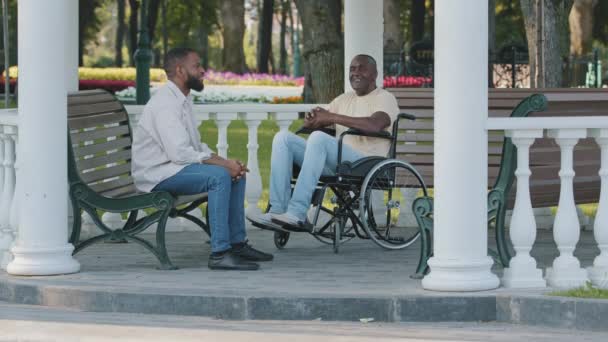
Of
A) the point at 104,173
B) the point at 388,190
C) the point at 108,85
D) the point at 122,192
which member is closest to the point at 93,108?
the point at 104,173

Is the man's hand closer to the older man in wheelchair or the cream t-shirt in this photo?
the older man in wheelchair

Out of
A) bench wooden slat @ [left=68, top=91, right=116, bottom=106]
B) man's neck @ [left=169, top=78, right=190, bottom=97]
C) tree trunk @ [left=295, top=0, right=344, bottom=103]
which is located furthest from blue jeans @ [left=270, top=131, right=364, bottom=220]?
tree trunk @ [left=295, top=0, right=344, bottom=103]

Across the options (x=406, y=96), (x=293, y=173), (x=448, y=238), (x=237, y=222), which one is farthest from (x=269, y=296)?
(x=406, y=96)

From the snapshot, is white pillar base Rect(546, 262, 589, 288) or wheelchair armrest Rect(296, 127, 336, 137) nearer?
white pillar base Rect(546, 262, 589, 288)

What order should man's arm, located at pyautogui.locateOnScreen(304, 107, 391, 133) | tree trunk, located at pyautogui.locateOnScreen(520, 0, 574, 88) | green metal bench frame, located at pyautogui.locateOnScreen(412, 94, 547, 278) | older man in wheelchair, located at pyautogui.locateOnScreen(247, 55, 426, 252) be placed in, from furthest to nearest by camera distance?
tree trunk, located at pyautogui.locateOnScreen(520, 0, 574, 88) < man's arm, located at pyautogui.locateOnScreen(304, 107, 391, 133) < older man in wheelchair, located at pyautogui.locateOnScreen(247, 55, 426, 252) < green metal bench frame, located at pyautogui.locateOnScreen(412, 94, 547, 278)

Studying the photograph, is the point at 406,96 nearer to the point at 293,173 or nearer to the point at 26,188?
the point at 293,173

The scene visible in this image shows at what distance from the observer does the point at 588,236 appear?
1029 cm

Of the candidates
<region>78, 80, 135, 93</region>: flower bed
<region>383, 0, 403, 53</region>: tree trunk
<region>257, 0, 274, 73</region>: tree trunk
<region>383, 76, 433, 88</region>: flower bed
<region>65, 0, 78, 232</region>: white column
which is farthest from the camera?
<region>257, 0, 274, 73</region>: tree trunk

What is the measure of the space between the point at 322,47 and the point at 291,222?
11160mm

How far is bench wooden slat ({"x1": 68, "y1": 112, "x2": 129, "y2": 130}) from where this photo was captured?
8945 mm

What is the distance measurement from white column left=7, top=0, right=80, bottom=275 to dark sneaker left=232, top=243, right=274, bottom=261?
1.10 metres

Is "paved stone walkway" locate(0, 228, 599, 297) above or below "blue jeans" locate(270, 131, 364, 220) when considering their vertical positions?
below

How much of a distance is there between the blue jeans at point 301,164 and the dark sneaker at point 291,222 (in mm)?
31

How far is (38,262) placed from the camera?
823cm
